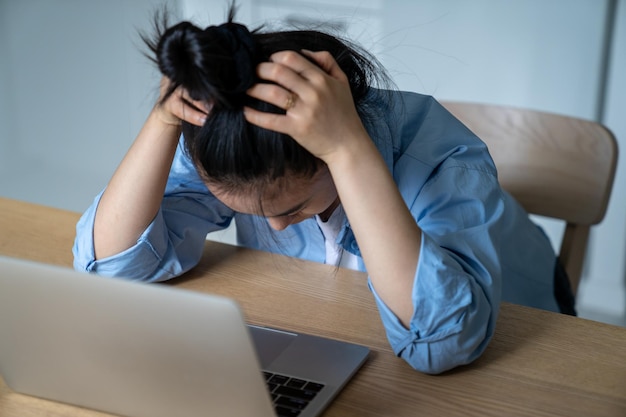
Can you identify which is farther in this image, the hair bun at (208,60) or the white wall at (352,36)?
the white wall at (352,36)

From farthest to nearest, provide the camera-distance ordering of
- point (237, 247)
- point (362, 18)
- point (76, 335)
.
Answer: point (362, 18) < point (237, 247) < point (76, 335)

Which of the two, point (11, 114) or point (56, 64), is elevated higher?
point (56, 64)

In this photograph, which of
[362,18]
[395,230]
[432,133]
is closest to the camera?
[395,230]

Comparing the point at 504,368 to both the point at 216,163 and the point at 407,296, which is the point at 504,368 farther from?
the point at 216,163

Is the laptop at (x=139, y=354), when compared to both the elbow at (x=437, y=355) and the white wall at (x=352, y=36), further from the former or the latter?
the white wall at (x=352, y=36)

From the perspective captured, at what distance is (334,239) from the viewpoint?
1127 millimetres

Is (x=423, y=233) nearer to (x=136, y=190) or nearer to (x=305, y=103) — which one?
(x=305, y=103)

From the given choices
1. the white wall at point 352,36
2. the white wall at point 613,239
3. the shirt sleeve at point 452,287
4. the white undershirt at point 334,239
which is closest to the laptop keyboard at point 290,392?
the shirt sleeve at point 452,287

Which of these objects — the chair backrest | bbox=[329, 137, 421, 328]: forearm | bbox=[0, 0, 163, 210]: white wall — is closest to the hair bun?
bbox=[329, 137, 421, 328]: forearm

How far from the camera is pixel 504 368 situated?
82 cm

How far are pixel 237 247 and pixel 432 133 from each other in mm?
295

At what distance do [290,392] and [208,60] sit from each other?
0.30 metres

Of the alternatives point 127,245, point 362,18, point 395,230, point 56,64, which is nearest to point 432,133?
point 395,230

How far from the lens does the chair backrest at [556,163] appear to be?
1364 mm
